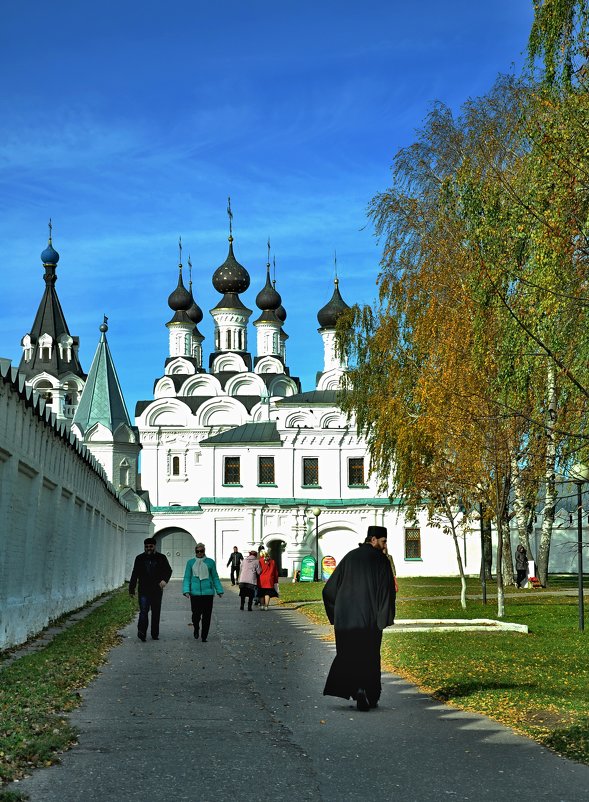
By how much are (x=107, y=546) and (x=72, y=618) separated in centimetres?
1652

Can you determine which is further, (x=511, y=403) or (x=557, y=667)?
(x=511, y=403)

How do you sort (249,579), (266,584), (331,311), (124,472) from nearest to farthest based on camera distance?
(249,579) < (266,584) < (124,472) < (331,311)

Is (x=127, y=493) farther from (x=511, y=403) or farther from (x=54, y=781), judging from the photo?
(x=54, y=781)

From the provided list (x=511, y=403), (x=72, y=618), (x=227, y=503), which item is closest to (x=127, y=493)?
(x=227, y=503)

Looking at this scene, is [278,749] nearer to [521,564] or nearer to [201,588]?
[201,588]

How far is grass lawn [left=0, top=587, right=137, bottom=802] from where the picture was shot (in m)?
7.27

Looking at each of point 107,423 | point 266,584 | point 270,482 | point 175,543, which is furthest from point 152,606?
point 107,423

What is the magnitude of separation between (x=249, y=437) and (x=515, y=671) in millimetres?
49610

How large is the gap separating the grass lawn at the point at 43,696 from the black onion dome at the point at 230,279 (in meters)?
64.4

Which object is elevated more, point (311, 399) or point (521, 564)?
point (311, 399)

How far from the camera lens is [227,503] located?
198ft

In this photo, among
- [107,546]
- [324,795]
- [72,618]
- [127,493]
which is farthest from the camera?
[127,493]

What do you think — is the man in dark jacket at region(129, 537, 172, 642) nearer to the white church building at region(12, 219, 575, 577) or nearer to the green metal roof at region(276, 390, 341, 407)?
the white church building at region(12, 219, 575, 577)

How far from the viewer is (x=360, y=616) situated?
33.6 ft
